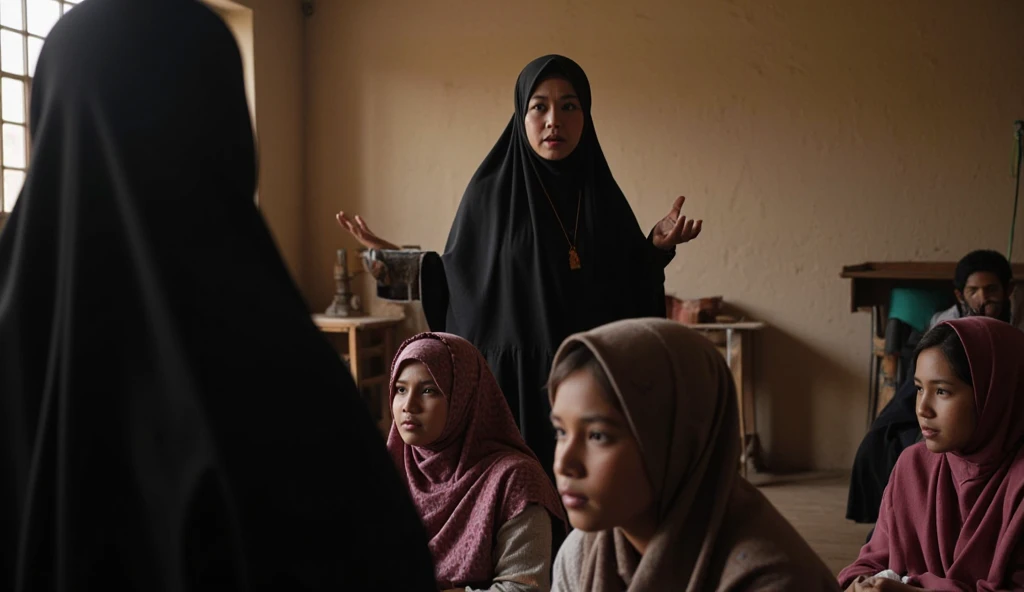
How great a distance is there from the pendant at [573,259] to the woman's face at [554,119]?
0.28 meters

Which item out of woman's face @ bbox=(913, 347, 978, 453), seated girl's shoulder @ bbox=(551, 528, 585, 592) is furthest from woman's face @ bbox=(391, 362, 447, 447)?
woman's face @ bbox=(913, 347, 978, 453)

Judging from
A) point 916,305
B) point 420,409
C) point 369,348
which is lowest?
point 369,348

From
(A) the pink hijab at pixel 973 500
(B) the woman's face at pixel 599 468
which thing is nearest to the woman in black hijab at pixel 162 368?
(B) the woman's face at pixel 599 468

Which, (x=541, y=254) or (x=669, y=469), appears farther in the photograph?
(x=541, y=254)

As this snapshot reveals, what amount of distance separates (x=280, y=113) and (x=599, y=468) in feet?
17.3

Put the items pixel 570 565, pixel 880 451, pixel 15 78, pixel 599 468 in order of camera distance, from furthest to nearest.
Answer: pixel 15 78
pixel 880 451
pixel 570 565
pixel 599 468

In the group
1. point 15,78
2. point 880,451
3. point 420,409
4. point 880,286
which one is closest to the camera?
point 420,409

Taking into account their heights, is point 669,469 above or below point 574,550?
above

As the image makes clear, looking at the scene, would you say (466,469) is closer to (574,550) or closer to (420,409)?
(420,409)

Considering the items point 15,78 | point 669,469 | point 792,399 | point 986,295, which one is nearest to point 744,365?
point 792,399

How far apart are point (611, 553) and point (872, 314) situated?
4.35m

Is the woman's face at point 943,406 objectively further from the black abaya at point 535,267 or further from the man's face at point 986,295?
the man's face at point 986,295

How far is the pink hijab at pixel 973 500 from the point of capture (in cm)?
189

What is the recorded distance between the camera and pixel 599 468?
1233mm
